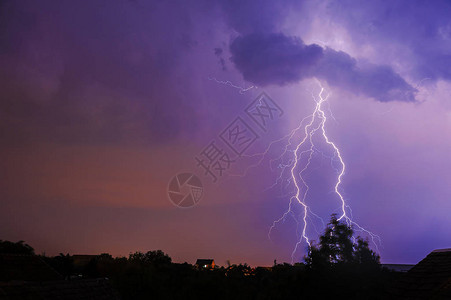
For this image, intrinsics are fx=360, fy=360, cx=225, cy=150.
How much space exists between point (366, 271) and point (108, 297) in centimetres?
961

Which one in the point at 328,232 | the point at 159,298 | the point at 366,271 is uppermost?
the point at 328,232

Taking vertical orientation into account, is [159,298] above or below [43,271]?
below

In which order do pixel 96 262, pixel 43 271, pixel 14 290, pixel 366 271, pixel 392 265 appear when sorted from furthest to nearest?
pixel 392 265, pixel 96 262, pixel 43 271, pixel 366 271, pixel 14 290

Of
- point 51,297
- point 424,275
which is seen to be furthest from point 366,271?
point 51,297

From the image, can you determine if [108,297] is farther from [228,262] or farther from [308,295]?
[228,262]

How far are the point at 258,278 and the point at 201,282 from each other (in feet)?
9.34

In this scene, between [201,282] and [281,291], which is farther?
[201,282]

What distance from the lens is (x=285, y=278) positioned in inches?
585

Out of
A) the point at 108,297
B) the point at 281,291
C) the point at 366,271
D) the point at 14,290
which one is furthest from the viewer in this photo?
the point at 281,291

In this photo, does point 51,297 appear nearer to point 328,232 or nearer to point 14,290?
point 14,290

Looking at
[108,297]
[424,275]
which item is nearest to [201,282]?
[108,297]

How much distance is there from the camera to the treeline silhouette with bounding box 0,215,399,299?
13.2 metres

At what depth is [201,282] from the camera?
17.6 meters

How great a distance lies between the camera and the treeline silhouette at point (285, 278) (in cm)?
1321
